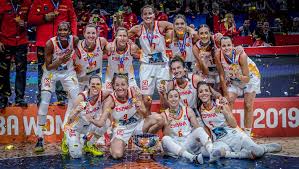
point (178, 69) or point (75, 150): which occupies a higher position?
point (178, 69)

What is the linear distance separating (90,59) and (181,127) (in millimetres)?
1878

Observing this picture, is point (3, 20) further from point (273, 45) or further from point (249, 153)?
point (273, 45)

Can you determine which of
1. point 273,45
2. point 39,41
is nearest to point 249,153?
point 39,41

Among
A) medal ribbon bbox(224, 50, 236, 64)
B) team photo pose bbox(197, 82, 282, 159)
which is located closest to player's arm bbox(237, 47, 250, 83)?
medal ribbon bbox(224, 50, 236, 64)

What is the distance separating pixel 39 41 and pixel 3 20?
0.76 metres

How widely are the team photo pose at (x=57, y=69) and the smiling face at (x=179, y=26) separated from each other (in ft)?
4.96

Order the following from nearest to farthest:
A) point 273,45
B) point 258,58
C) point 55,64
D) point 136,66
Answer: point 55,64 → point 136,66 → point 258,58 → point 273,45

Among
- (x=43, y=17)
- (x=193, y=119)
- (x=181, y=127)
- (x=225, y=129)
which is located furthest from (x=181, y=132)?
(x=43, y=17)

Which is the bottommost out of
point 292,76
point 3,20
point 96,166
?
point 96,166

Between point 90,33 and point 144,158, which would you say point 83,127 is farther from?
point 90,33

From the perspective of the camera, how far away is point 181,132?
7484 mm

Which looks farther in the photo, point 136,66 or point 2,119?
point 136,66

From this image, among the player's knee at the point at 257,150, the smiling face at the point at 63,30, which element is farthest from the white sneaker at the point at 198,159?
the smiling face at the point at 63,30

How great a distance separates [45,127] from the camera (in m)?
8.76
